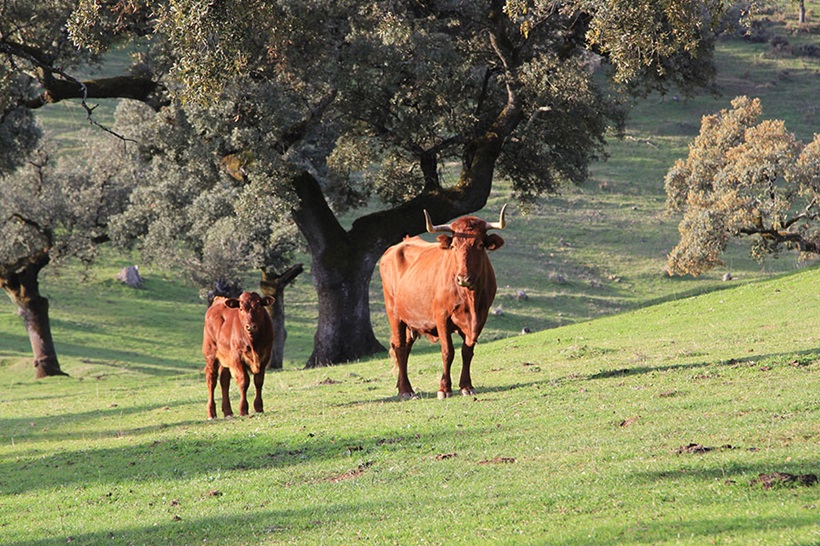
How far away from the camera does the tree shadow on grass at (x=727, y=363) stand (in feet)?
62.6

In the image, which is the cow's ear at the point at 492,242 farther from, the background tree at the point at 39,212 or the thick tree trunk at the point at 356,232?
the background tree at the point at 39,212

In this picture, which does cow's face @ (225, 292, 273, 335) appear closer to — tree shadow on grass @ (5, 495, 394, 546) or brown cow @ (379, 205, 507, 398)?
brown cow @ (379, 205, 507, 398)

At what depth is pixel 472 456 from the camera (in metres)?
13.2

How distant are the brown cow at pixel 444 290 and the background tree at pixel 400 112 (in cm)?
830

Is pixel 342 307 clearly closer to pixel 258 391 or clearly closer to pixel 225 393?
pixel 225 393

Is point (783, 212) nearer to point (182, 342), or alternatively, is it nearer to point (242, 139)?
point (242, 139)

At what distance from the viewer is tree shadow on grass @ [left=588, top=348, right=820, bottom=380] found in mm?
19078

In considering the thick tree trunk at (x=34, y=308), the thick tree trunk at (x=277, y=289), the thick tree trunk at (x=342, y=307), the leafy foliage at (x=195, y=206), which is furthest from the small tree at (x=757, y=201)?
the thick tree trunk at (x=34, y=308)

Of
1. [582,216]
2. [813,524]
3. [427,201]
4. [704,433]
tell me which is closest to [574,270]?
[582,216]

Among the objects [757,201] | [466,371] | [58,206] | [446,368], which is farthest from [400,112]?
[58,206]

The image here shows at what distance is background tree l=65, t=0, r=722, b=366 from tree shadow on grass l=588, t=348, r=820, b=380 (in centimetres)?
846

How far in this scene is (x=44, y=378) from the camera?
41.4 m

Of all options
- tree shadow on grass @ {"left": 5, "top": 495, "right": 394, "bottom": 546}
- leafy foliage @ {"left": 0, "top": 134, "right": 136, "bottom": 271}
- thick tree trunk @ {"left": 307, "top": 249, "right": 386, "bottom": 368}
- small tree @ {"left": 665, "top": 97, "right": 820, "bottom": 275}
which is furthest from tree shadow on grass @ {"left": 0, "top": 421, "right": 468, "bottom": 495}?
small tree @ {"left": 665, "top": 97, "right": 820, "bottom": 275}

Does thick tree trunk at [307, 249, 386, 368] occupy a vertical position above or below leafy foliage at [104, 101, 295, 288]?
below
